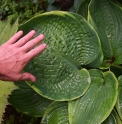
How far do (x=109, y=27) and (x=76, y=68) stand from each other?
24 cm

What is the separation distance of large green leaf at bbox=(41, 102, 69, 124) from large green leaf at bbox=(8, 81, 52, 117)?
0.09 metres

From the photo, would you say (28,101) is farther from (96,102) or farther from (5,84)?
(96,102)

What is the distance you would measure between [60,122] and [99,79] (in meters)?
0.26

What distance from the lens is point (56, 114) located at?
1235 millimetres

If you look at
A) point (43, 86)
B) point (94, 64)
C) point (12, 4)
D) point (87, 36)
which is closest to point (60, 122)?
point (43, 86)

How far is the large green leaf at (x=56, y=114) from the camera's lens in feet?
4.00

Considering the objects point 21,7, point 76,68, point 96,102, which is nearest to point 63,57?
point 76,68

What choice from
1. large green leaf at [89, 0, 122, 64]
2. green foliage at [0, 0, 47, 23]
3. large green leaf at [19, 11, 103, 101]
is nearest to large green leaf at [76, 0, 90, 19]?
large green leaf at [89, 0, 122, 64]

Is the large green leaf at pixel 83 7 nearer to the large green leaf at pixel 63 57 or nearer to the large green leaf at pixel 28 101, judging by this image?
the large green leaf at pixel 63 57

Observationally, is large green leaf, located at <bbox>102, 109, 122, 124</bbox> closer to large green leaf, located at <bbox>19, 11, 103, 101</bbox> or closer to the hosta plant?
the hosta plant

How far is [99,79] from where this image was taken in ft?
3.82

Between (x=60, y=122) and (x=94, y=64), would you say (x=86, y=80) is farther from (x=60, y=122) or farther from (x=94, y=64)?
(x=60, y=122)

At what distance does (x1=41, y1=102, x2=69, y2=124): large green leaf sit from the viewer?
1221 mm

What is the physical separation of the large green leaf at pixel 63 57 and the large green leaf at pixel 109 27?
11 centimetres
